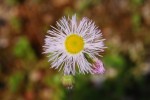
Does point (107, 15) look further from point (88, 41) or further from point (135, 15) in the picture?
point (88, 41)

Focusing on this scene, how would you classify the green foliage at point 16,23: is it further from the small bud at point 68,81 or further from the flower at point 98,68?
the flower at point 98,68

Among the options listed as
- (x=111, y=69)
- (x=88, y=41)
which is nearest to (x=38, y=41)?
(x=111, y=69)

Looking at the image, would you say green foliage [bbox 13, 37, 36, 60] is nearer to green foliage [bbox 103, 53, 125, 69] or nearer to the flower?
green foliage [bbox 103, 53, 125, 69]

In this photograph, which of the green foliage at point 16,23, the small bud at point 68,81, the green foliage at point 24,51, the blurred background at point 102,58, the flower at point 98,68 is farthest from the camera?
the green foliage at point 16,23

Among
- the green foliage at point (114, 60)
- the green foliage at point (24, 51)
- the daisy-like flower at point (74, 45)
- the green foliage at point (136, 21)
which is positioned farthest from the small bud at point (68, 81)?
the green foliage at point (136, 21)

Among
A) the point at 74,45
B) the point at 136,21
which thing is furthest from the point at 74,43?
the point at 136,21

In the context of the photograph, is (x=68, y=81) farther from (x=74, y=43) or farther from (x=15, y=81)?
(x=15, y=81)

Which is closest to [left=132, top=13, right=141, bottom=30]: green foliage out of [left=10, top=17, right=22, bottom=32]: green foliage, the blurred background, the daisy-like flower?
the blurred background
